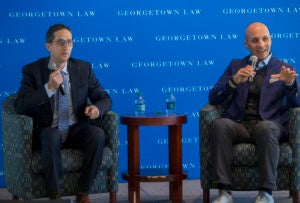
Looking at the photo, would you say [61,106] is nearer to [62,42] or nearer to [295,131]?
[62,42]

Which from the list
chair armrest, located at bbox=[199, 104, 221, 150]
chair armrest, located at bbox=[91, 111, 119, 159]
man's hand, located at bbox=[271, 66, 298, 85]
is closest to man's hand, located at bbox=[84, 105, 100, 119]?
chair armrest, located at bbox=[91, 111, 119, 159]

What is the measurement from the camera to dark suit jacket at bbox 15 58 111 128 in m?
4.05

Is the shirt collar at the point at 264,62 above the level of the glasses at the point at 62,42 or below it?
below

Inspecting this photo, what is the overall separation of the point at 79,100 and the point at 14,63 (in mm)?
1182

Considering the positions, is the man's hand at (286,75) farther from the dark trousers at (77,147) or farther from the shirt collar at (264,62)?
the dark trousers at (77,147)

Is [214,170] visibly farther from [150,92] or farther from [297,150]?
[150,92]

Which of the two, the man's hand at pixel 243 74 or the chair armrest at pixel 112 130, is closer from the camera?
the man's hand at pixel 243 74

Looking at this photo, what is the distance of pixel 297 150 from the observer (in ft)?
13.2

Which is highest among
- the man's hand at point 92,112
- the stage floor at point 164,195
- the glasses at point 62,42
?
the glasses at point 62,42

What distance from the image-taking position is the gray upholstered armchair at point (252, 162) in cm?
402

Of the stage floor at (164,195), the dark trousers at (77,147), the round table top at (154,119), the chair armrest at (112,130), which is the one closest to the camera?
the dark trousers at (77,147)

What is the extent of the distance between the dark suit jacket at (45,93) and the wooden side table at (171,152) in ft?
0.82

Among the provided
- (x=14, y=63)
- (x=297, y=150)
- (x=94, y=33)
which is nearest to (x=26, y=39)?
(x=14, y=63)

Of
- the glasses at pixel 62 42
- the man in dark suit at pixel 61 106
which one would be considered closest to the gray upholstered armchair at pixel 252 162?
the man in dark suit at pixel 61 106
